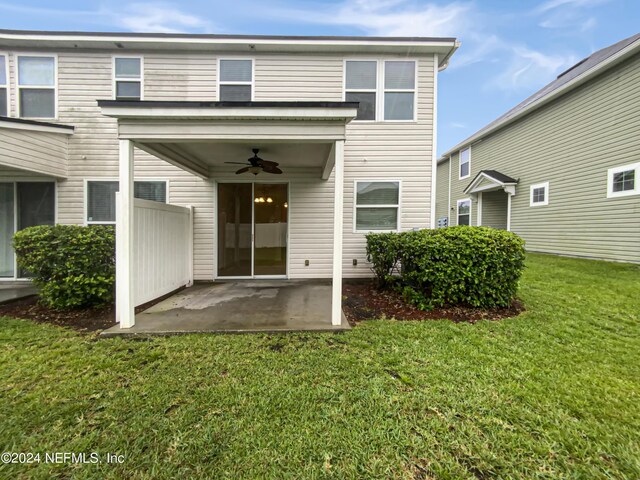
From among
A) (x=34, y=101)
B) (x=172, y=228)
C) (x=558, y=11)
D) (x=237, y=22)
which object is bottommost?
(x=172, y=228)

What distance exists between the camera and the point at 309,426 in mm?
1878

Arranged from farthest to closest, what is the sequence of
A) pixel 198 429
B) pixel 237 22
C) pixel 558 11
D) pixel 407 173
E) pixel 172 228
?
1. pixel 558 11
2. pixel 237 22
3. pixel 407 173
4. pixel 172 228
5. pixel 198 429

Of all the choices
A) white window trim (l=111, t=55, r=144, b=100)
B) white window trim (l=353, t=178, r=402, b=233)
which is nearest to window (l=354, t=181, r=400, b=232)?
white window trim (l=353, t=178, r=402, b=233)

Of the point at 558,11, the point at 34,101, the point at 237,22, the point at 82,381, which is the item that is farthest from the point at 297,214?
the point at 558,11

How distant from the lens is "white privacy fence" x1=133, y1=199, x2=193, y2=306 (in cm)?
407

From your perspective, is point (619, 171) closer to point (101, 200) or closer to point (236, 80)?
point (236, 80)

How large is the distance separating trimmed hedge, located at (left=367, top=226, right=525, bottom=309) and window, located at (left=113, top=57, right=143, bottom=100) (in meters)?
7.12

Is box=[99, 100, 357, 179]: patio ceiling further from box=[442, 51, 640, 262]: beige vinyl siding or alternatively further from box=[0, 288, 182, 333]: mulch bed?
box=[442, 51, 640, 262]: beige vinyl siding

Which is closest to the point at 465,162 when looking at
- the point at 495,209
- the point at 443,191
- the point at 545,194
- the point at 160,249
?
the point at 443,191

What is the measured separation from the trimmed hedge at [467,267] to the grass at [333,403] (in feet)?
2.27

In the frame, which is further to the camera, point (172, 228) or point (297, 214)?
point (297, 214)

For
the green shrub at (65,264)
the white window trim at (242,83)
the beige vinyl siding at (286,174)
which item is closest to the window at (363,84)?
the beige vinyl siding at (286,174)

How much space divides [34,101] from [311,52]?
21.2 ft

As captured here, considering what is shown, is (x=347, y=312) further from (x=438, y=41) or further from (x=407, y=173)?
(x=438, y=41)
